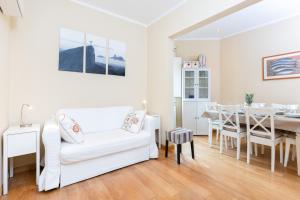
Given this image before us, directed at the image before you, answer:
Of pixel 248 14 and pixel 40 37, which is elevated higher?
pixel 248 14

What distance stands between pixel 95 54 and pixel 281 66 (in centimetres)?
386

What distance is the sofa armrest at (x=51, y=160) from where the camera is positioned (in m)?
1.73

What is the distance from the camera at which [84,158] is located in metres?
1.91

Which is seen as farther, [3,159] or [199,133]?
[199,133]

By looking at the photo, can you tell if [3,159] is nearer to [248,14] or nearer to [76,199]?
[76,199]

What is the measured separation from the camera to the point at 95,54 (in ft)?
9.30

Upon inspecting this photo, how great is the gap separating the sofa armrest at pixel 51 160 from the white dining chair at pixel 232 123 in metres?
2.60

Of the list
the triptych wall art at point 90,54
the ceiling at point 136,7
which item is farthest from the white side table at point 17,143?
the ceiling at point 136,7

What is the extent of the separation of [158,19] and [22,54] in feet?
8.14

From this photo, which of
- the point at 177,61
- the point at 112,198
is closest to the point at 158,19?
the point at 177,61

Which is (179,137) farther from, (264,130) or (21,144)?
(21,144)

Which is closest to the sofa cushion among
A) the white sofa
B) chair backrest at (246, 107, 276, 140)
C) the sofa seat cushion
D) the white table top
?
the white sofa

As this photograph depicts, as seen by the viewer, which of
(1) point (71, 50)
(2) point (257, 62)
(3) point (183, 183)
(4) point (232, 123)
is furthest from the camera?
(2) point (257, 62)

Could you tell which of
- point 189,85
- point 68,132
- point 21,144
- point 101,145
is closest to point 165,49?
point 189,85
